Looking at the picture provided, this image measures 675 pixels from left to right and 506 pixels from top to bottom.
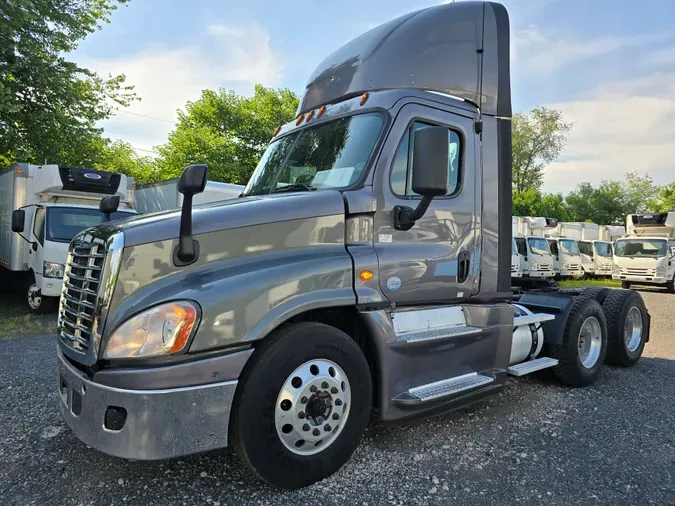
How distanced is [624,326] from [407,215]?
14.0 ft

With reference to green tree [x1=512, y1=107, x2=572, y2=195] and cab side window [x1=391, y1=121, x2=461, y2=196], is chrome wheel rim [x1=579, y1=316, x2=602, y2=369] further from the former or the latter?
green tree [x1=512, y1=107, x2=572, y2=195]

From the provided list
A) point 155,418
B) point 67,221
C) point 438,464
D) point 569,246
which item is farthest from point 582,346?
point 569,246

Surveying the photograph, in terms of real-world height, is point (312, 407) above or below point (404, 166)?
below

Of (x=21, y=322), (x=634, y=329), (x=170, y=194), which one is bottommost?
(x=21, y=322)

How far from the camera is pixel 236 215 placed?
9.70 feet

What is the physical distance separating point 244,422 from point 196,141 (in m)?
25.6

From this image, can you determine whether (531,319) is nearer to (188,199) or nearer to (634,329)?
(634,329)

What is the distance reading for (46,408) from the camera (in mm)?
4375

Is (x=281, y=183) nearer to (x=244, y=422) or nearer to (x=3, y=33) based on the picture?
(x=244, y=422)

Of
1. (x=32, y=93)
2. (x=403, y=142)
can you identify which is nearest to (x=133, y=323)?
(x=403, y=142)

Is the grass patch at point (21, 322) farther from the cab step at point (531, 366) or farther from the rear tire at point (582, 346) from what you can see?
the rear tire at point (582, 346)

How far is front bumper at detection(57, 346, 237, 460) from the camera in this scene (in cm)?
256

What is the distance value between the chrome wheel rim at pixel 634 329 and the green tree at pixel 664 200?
59390 millimetres

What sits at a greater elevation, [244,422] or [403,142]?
[403,142]
